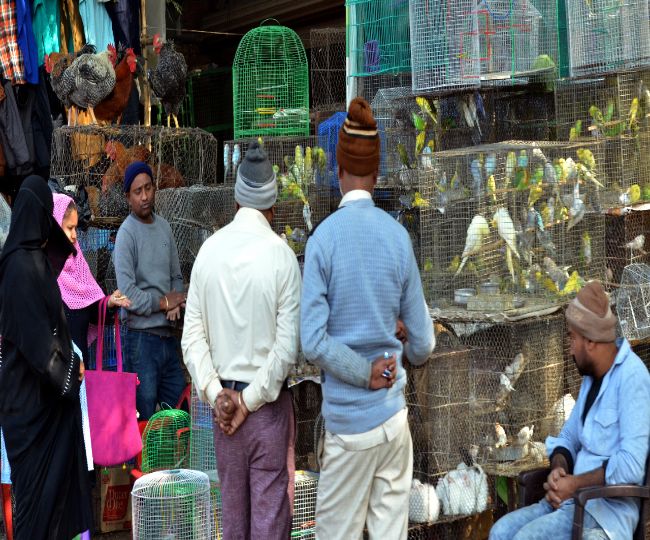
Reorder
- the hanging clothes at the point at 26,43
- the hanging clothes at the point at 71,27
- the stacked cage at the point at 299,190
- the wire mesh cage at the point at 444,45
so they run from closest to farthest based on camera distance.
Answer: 1. the wire mesh cage at the point at 444,45
2. the stacked cage at the point at 299,190
3. the hanging clothes at the point at 26,43
4. the hanging clothes at the point at 71,27

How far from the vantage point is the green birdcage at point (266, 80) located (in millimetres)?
7203

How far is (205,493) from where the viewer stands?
193 inches

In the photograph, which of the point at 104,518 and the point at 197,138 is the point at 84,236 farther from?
the point at 104,518

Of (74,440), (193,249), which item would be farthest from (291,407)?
(193,249)

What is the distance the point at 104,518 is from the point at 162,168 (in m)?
2.65

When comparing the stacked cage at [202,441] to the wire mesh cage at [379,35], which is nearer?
the stacked cage at [202,441]

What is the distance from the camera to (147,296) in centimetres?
611

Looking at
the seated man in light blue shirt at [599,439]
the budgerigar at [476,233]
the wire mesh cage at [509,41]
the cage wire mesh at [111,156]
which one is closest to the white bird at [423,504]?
the seated man in light blue shirt at [599,439]

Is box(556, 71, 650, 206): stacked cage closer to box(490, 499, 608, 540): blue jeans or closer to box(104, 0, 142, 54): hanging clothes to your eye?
box(490, 499, 608, 540): blue jeans

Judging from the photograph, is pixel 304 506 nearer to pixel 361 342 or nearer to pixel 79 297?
pixel 361 342

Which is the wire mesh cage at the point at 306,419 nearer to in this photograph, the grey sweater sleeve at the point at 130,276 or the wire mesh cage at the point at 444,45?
the grey sweater sleeve at the point at 130,276

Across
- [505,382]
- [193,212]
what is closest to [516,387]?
[505,382]

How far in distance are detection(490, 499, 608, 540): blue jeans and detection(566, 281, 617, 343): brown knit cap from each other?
25.4 inches

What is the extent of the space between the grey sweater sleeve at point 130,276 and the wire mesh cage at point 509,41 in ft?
7.56
